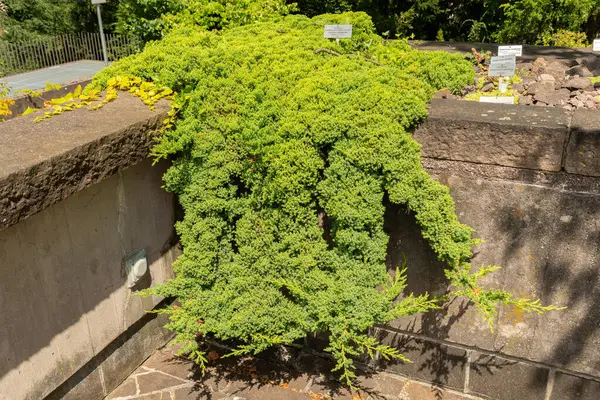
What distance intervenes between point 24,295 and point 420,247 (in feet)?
7.56

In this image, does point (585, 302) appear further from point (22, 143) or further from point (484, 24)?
point (484, 24)

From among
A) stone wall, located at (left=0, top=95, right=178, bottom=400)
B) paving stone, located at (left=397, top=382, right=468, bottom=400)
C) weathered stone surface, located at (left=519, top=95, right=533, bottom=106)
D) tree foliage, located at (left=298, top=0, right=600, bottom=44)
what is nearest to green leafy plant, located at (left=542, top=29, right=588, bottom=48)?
tree foliage, located at (left=298, top=0, right=600, bottom=44)

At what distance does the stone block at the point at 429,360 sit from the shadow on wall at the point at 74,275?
181 cm

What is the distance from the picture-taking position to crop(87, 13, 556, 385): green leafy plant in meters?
2.90

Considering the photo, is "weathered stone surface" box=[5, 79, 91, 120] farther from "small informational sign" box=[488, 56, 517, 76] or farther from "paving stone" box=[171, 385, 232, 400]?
"small informational sign" box=[488, 56, 517, 76]

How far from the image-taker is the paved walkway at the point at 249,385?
11.8 feet

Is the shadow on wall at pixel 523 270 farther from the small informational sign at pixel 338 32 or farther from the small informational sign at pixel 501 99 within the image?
the small informational sign at pixel 338 32

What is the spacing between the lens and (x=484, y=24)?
11.9 m

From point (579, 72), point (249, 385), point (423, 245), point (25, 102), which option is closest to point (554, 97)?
point (579, 72)

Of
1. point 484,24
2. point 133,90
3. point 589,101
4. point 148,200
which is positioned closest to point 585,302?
point 589,101

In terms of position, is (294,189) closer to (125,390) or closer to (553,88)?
(125,390)

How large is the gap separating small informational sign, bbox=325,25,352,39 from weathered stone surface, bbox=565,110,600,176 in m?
1.88

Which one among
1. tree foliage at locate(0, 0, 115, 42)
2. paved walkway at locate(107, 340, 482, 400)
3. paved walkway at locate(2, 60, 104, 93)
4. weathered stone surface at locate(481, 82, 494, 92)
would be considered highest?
tree foliage at locate(0, 0, 115, 42)

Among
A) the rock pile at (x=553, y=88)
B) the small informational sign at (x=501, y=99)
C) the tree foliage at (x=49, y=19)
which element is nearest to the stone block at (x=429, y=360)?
the small informational sign at (x=501, y=99)
